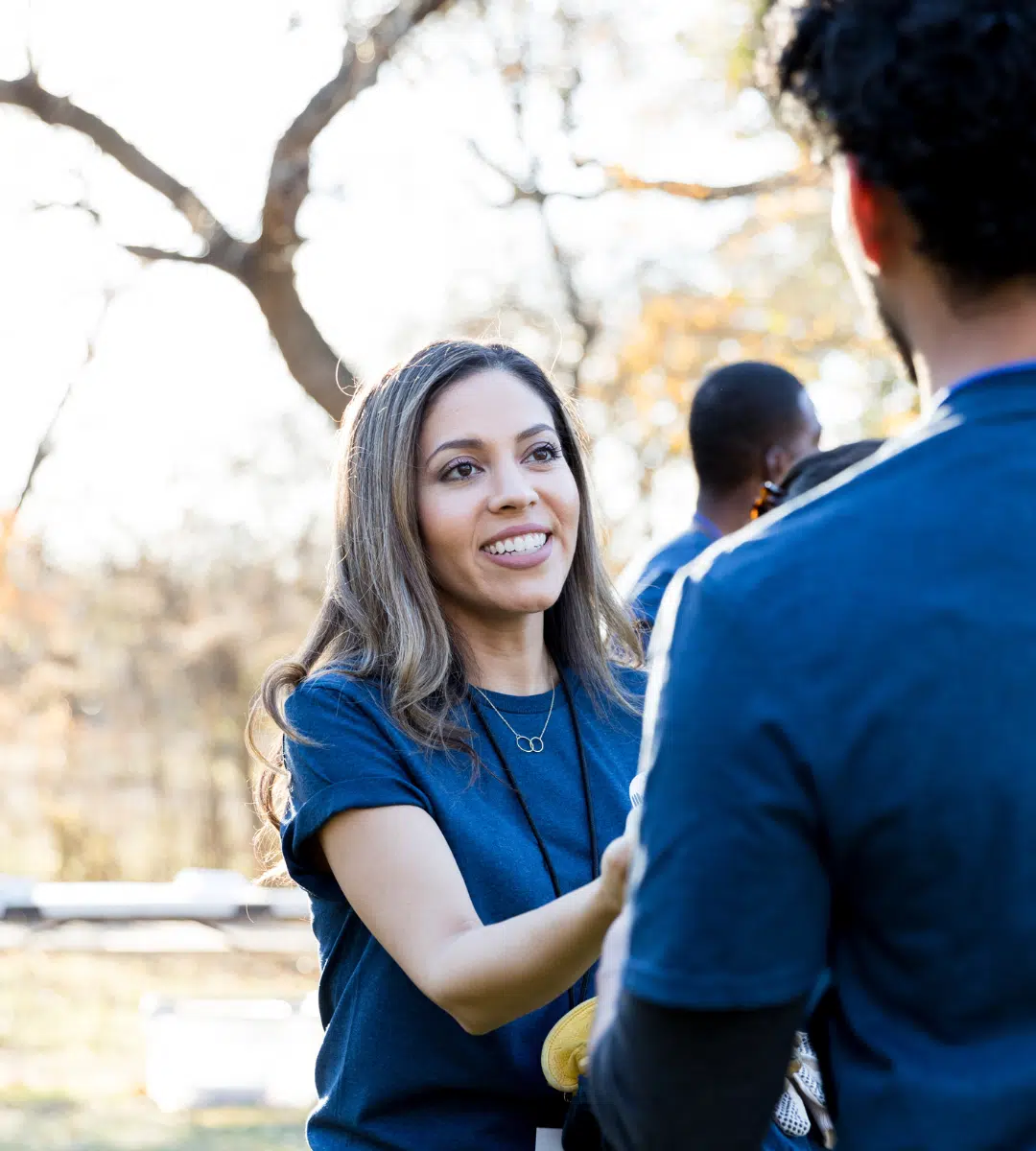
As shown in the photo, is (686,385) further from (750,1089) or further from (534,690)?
(750,1089)

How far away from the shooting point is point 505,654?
2.42 meters

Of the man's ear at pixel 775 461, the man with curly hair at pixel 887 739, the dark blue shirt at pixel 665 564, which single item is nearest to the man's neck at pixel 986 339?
the man with curly hair at pixel 887 739

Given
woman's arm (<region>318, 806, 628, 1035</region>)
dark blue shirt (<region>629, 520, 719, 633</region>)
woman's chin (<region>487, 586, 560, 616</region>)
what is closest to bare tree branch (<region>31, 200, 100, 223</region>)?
dark blue shirt (<region>629, 520, 719, 633</region>)

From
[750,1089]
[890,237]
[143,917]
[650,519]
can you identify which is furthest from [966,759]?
[650,519]

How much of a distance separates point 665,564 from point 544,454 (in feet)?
5.46

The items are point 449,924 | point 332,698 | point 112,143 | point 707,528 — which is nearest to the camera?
point 449,924

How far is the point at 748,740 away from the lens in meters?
1.06

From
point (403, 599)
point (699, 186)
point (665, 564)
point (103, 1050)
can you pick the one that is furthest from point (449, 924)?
point (699, 186)

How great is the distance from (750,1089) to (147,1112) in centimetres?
682

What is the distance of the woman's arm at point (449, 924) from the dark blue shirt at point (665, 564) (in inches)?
70.7

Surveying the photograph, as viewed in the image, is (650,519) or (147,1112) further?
(650,519)

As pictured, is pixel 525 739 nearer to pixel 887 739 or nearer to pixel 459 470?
pixel 459 470

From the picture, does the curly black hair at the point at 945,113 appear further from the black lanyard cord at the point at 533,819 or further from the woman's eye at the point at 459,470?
the woman's eye at the point at 459,470

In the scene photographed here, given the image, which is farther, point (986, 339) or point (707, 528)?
point (707, 528)
